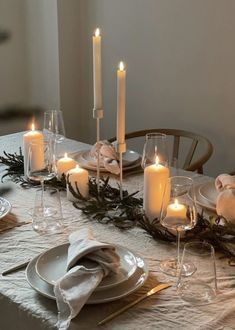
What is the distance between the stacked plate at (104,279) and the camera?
112 cm

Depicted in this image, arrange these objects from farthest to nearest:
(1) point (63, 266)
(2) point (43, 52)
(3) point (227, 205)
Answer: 1. (2) point (43, 52)
2. (3) point (227, 205)
3. (1) point (63, 266)

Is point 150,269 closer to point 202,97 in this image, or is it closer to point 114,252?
point 114,252

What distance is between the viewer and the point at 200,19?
275 centimetres

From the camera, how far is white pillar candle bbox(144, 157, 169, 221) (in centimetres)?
148

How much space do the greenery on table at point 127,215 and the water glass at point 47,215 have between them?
0.07 m

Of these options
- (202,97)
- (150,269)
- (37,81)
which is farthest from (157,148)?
(37,81)

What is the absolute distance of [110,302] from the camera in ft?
3.65

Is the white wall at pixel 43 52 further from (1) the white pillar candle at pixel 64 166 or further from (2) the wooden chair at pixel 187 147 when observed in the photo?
(1) the white pillar candle at pixel 64 166

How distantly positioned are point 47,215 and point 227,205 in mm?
509

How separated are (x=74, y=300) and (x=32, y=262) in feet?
0.74

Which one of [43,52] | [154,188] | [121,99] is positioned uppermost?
[121,99]

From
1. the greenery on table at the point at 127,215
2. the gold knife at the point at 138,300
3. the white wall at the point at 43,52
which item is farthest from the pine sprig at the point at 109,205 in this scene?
the white wall at the point at 43,52

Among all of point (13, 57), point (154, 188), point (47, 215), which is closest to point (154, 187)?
point (154, 188)

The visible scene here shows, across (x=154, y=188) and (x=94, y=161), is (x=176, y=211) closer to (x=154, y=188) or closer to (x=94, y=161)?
(x=154, y=188)
